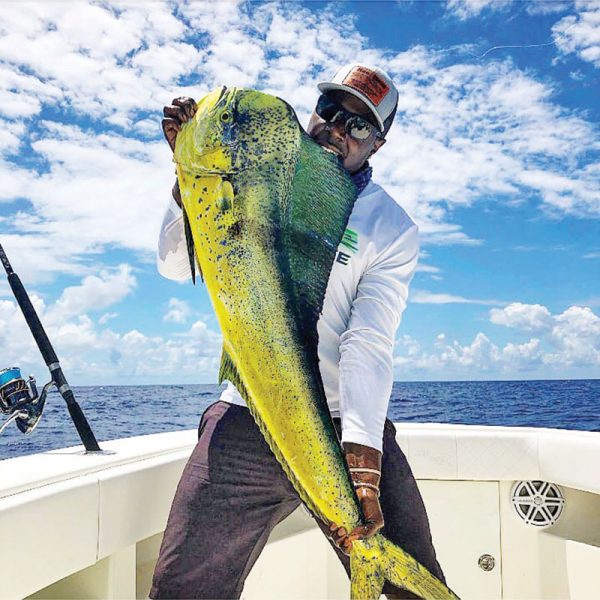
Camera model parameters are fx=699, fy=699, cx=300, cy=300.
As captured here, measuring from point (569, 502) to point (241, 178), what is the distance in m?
2.25

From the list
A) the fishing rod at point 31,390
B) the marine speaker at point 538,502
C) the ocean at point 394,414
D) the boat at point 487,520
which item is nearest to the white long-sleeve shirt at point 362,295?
the fishing rod at point 31,390

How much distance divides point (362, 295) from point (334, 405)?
0.92 ft

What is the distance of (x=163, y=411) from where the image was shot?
4856cm

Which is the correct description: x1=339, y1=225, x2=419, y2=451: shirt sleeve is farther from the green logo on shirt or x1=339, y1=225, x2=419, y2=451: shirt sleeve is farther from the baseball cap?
the baseball cap

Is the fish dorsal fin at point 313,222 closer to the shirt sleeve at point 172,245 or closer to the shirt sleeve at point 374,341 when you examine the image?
the shirt sleeve at point 374,341

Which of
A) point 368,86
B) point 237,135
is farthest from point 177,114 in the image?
point 368,86

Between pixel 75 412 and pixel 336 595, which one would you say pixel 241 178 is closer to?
pixel 75 412

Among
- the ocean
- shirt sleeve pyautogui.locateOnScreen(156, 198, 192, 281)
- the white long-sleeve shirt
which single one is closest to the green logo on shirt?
the white long-sleeve shirt

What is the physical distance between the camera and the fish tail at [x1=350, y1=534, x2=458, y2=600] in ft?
4.66

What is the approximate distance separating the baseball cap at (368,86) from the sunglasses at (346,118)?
0.03 m

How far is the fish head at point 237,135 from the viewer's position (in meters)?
1.44

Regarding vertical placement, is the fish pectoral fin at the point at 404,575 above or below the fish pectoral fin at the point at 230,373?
below

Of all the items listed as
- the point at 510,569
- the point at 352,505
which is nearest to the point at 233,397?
the point at 352,505

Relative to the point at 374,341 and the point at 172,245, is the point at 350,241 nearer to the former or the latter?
the point at 374,341
